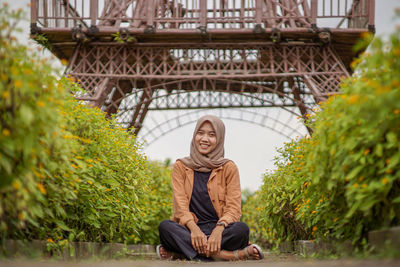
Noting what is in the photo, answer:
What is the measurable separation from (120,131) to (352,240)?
11.1ft

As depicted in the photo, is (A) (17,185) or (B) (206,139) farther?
(B) (206,139)

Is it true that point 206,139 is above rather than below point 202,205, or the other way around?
above

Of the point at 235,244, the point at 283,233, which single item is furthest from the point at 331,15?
the point at 235,244

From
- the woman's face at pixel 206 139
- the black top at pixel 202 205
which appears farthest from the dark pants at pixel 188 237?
the woman's face at pixel 206 139

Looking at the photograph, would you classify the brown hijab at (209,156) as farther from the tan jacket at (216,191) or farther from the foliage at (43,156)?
the foliage at (43,156)

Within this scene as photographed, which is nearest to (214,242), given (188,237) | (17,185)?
(188,237)

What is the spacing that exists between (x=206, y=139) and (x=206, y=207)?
72cm

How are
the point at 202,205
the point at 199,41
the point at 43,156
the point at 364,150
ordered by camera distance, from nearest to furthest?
the point at 43,156, the point at 364,150, the point at 202,205, the point at 199,41

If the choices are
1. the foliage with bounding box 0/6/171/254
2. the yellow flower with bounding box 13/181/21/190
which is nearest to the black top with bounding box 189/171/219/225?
the foliage with bounding box 0/6/171/254

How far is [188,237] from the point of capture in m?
4.97

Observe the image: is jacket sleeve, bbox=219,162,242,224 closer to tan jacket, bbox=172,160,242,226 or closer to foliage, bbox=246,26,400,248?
tan jacket, bbox=172,160,242,226

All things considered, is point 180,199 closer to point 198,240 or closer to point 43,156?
point 198,240

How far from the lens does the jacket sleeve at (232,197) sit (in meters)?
5.08

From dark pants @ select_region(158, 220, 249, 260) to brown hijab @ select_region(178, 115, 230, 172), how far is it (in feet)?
2.21
